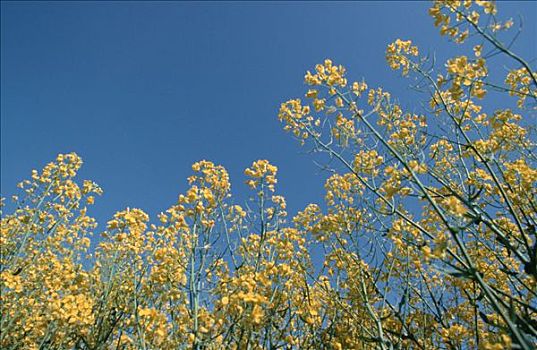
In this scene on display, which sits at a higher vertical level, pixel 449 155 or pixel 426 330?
pixel 449 155

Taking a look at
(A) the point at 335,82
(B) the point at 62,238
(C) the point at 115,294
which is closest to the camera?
(A) the point at 335,82

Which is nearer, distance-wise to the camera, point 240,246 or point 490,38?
point 490,38

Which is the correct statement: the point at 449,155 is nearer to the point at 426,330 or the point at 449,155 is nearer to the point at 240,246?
the point at 426,330

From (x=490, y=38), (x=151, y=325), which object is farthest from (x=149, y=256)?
(x=490, y=38)

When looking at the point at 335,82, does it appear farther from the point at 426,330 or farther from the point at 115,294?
the point at 115,294

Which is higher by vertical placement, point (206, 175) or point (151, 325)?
point (206, 175)

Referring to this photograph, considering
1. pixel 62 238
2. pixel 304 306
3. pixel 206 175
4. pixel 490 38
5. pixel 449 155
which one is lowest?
pixel 304 306

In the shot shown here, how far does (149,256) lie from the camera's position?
5.43 meters

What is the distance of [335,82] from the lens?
357 centimetres

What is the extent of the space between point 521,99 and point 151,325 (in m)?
4.53

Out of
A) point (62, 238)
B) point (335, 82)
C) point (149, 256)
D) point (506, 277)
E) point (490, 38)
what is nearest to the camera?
point (490, 38)

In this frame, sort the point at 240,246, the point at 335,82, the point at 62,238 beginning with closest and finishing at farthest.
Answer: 1. the point at 335,82
2. the point at 240,246
3. the point at 62,238

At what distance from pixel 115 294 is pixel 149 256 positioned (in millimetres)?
701

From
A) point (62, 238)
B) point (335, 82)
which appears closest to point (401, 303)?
point (335, 82)
